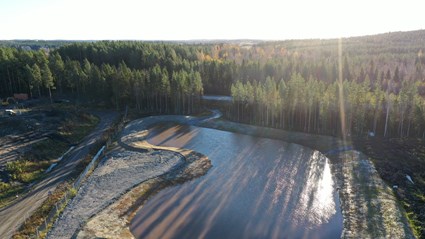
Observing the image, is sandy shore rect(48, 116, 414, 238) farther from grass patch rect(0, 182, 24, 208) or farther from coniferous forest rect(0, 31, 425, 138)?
grass patch rect(0, 182, 24, 208)

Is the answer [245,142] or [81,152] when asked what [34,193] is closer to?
[81,152]

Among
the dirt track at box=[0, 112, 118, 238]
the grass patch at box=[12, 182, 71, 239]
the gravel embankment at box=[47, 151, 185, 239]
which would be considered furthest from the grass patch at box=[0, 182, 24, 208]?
the gravel embankment at box=[47, 151, 185, 239]

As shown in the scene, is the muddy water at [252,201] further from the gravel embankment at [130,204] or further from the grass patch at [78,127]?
the grass patch at [78,127]

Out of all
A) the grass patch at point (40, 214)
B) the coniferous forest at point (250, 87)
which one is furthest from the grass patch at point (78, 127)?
the grass patch at point (40, 214)

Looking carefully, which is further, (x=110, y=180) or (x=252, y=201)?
(x=110, y=180)

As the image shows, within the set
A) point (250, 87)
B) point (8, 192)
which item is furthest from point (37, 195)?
point (250, 87)

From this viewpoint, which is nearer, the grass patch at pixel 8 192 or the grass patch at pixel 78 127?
the grass patch at pixel 8 192

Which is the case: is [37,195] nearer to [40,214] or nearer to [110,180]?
[40,214]
